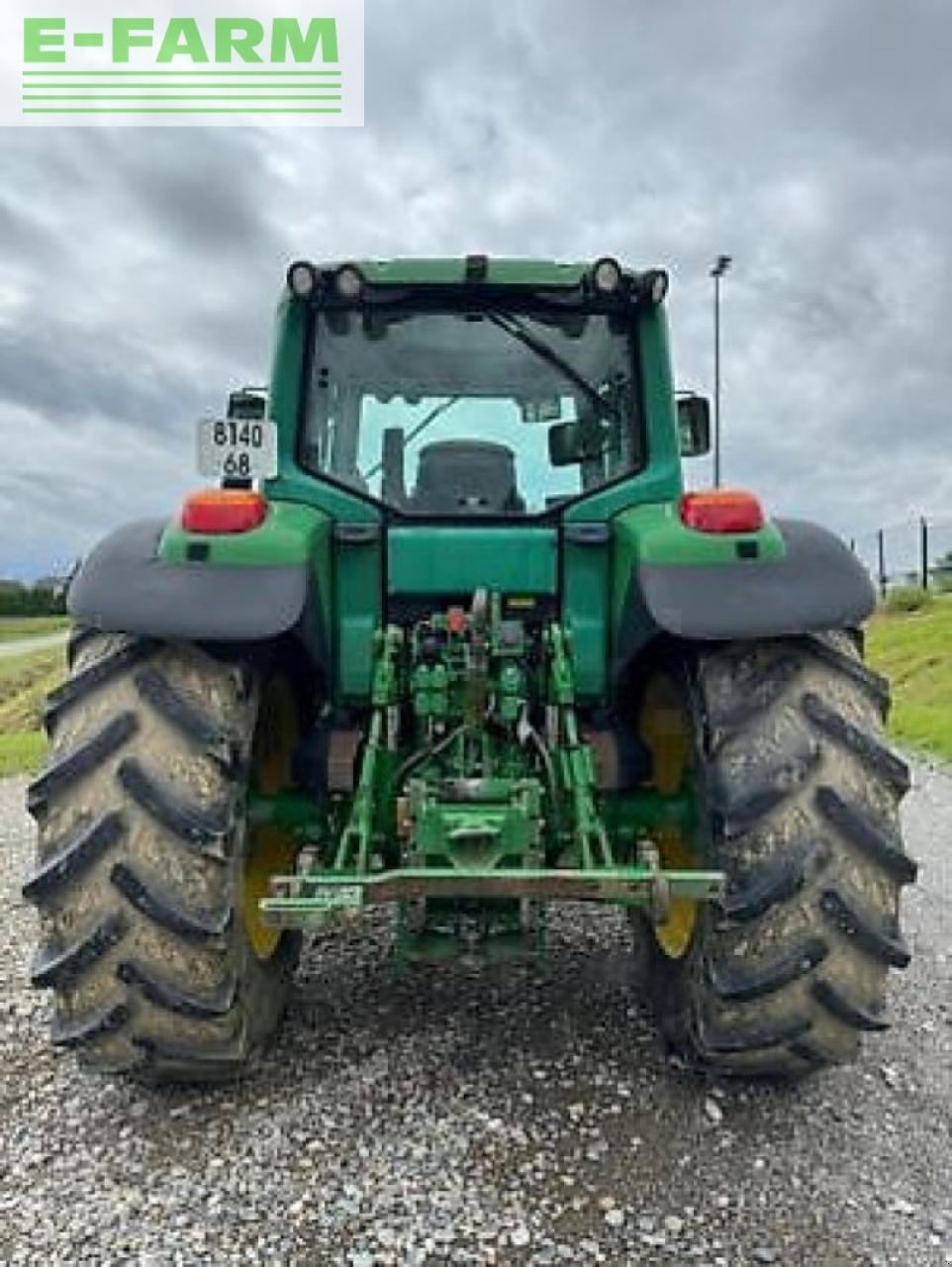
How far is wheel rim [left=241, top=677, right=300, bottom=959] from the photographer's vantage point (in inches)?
140

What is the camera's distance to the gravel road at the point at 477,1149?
100 inches

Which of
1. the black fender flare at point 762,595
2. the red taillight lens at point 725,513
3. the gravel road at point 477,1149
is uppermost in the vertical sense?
the red taillight lens at point 725,513

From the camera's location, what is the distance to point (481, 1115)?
3018 mm

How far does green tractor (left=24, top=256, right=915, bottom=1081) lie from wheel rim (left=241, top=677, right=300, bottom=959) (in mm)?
13

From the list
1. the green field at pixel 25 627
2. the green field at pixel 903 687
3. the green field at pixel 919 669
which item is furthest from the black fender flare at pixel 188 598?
the green field at pixel 25 627

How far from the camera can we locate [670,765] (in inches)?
153

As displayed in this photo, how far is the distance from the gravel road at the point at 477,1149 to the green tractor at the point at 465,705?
177 mm

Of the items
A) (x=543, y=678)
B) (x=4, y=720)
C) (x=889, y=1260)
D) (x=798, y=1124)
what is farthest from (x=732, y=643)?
(x=4, y=720)

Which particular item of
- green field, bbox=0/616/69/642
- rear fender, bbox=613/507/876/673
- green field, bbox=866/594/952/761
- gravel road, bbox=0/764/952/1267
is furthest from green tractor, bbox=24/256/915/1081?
green field, bbox=0/616/69/642

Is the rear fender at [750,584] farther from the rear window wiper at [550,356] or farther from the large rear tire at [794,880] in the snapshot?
the rear window wiper at [550,356]

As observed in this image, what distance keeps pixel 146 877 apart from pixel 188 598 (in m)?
0.68

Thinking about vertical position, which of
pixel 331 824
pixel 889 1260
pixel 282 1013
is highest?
pixel 331 824

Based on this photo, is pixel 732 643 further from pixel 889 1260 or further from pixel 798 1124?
pixel 889 1260

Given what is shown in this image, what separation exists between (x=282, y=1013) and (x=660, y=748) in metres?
1.44
